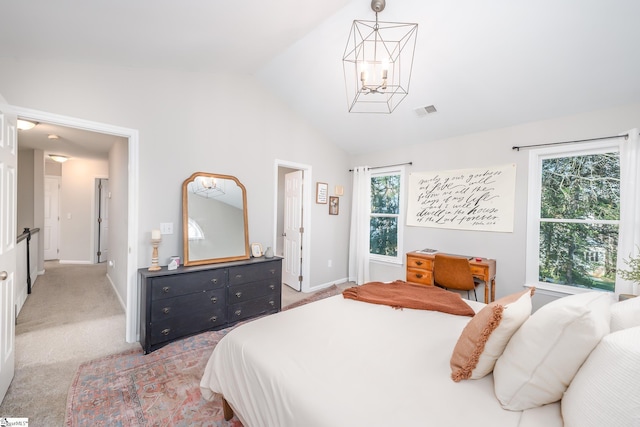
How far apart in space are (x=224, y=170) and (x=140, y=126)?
0.89 metres

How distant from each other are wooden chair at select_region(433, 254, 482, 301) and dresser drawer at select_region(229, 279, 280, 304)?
6.24 ft

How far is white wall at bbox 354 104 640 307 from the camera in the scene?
2650 millimetres

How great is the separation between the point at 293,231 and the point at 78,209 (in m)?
5.25

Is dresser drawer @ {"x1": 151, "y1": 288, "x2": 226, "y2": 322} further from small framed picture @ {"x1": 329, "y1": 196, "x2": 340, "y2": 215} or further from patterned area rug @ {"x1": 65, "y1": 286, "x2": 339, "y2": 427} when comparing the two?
small framed picture @ {"x1": 329, "y1": 196, "x2": 340, "y2": 215}

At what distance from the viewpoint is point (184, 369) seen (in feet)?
6.99

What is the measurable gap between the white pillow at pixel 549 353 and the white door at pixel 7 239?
2706mm

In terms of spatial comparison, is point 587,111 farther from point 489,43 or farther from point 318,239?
point 318,239

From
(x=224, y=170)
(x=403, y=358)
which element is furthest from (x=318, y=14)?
(x=403, y=358)

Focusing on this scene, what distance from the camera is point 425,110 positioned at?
3246 millimetres

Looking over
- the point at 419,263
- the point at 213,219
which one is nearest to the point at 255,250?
the point at 213,219

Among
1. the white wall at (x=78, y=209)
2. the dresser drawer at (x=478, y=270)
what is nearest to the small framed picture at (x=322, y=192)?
Answer: the dresser drawer at (x=478, y=270)

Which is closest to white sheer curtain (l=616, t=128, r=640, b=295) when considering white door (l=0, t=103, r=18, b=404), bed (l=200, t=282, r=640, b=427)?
bed (l=200, t=282, r=640, b=427)

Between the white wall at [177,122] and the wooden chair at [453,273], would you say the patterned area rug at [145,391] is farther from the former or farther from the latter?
the wooden chair at [453,273]

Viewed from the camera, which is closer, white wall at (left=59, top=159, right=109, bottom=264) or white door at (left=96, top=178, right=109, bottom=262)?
white wall at (left=59, top=159, right=109, bottom=264)
